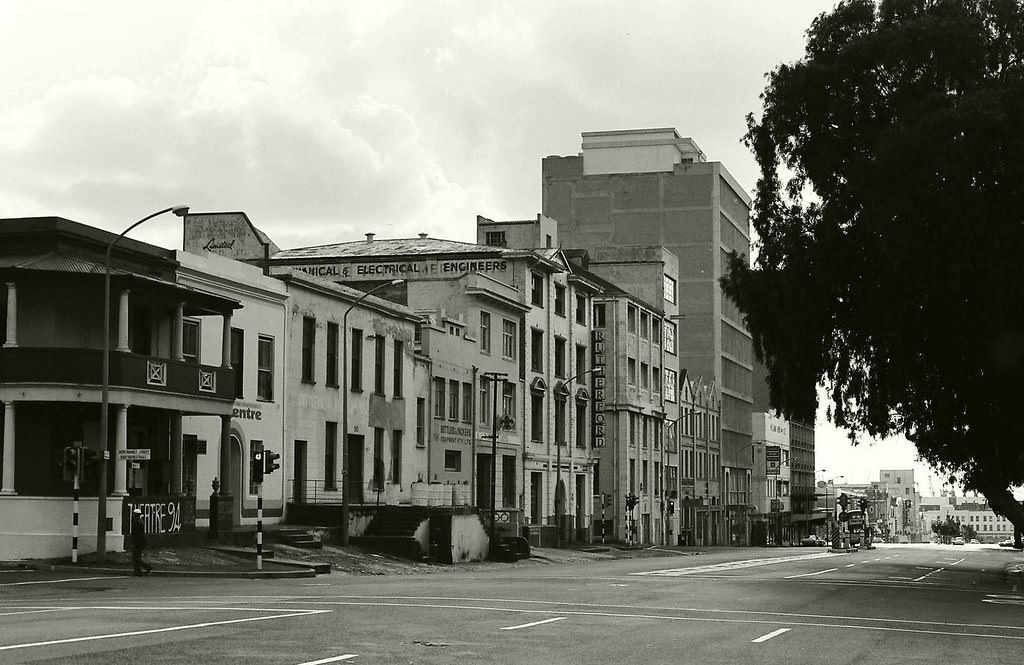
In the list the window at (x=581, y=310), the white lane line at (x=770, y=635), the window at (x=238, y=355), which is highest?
the window at (x=581, y=310)

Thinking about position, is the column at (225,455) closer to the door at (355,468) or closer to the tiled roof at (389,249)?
the door at (355,468)

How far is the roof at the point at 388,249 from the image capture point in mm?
70562

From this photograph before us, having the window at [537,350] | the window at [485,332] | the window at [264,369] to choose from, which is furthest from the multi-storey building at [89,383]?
the window at [537,350]

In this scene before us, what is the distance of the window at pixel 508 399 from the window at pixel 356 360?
1590 centimetres

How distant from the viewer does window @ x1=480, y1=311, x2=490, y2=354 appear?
65.2m

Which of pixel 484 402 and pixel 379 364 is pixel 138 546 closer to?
pixel 379 364

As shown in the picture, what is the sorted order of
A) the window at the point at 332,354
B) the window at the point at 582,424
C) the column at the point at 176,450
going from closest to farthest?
the column at the point at 176,450
the window at the point at 332,354
the window at the point at 582,424

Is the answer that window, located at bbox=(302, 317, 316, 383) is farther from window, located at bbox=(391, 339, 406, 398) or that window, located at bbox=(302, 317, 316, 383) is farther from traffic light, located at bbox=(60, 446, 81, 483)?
traffic light, located at bbox=(60, 446, 81, 483)

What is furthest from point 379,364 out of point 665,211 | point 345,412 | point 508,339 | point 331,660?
point 665,211

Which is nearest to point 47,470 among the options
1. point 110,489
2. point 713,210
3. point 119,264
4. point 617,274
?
point 110,489

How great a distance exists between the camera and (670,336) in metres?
103

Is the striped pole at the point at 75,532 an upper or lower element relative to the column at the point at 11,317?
lower

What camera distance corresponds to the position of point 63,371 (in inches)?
1396

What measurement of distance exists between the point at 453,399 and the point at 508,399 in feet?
24.9
